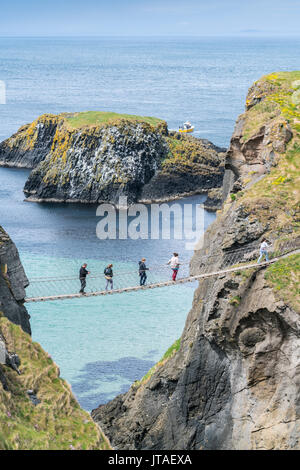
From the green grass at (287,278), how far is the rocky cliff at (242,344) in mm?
51

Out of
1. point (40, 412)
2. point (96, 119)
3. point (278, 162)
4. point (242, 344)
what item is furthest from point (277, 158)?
point (96, 119)

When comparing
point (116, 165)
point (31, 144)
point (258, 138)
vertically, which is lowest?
point (31, 144)

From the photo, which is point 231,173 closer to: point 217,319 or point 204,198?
point 217,319

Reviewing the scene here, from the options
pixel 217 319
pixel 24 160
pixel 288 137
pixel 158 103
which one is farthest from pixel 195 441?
pixel 158 103

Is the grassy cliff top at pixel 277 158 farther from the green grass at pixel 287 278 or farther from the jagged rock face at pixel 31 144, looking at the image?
the jagged rock face at pixel 31 144

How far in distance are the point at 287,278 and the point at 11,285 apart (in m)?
12.9

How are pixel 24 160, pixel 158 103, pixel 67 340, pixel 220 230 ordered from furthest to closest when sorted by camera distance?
pixel 158 103 → pixel 24 160 → pixel 67 340 → pixel 220 230

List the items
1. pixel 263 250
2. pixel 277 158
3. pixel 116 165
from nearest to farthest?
pixel 263 250
pixel 277 158
pixel 116 165

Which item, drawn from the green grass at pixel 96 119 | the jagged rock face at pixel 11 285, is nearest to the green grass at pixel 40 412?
the jagged rock face at pixel 11 285

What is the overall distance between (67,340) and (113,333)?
10.6 feet

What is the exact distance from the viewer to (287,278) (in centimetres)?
3978

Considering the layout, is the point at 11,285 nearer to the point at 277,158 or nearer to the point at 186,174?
the point at 277,158

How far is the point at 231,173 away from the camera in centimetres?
5406

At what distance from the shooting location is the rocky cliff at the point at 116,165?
102m
